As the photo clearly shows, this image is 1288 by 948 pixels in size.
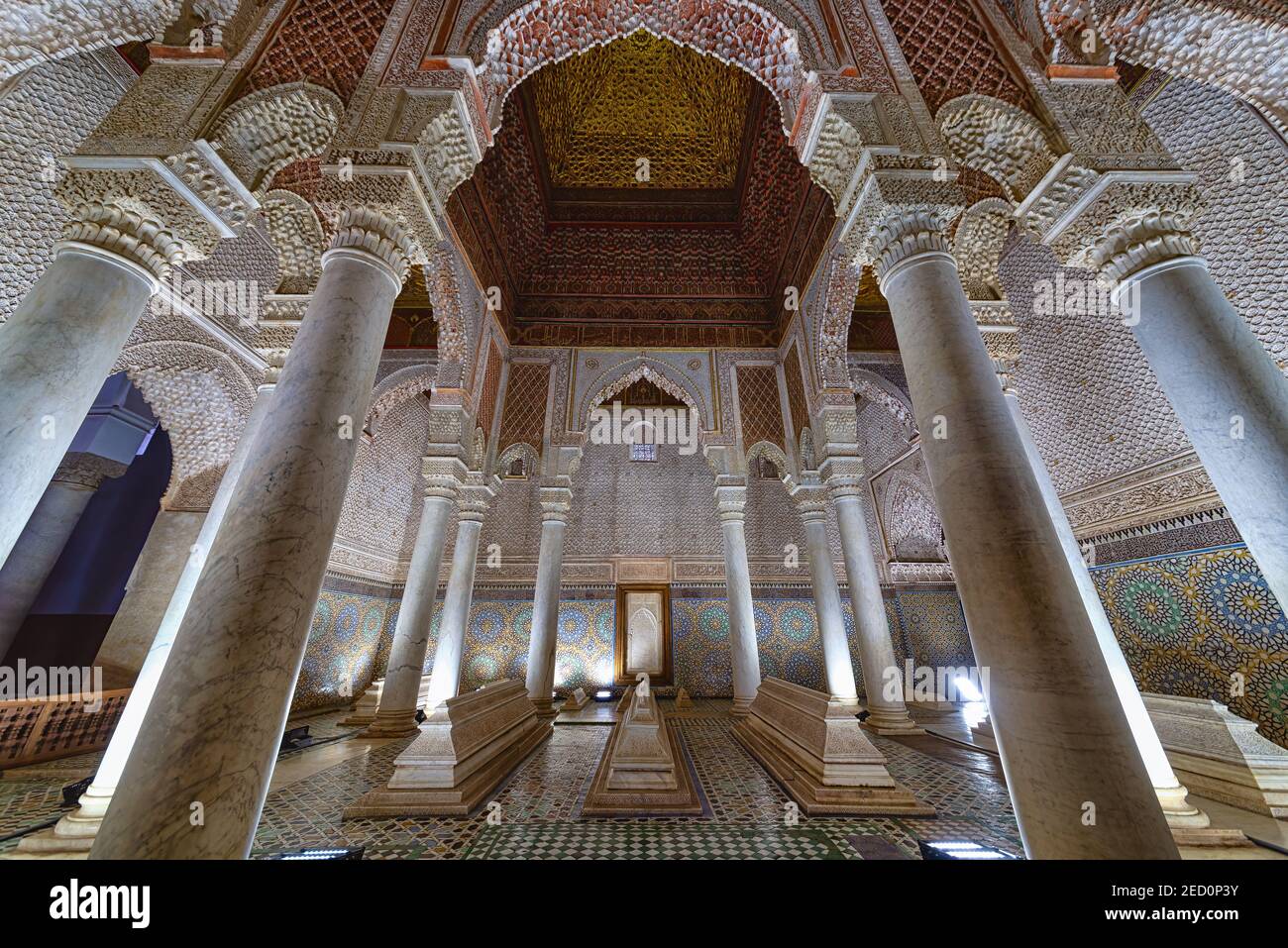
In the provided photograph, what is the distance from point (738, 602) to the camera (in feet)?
19.4

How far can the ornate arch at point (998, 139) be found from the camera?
2629 mm

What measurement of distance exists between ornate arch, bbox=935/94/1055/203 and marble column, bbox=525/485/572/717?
506cm

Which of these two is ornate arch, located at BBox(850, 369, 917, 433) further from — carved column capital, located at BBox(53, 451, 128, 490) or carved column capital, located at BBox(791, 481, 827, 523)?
carved column capital, located at BBox(53, 451, 128, 490)

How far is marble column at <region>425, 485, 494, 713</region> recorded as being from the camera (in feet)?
15.8

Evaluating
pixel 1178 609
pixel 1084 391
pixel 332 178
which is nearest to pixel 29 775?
pixel 332 178

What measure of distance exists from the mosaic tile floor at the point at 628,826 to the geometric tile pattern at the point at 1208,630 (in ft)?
7.15

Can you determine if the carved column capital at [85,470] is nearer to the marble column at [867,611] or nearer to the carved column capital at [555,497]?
the carved column capital at [555,497]

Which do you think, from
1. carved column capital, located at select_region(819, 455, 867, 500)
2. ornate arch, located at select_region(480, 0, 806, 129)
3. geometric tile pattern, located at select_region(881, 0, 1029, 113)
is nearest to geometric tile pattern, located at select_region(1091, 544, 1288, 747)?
carved column capital, located at select_region(819, 455, 867, 500)

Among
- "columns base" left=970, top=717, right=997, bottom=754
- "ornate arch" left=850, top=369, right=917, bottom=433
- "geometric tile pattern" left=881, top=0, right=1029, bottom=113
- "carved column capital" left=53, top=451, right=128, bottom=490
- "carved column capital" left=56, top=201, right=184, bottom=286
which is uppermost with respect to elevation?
"ornate arch" left=850, top=369, right=917, bottom=433

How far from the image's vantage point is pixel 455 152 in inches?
107

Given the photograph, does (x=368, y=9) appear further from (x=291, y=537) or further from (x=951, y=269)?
(x=951, y=269)

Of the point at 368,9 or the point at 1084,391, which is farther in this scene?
the point at 1084,391

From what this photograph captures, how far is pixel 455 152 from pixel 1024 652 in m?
3.57

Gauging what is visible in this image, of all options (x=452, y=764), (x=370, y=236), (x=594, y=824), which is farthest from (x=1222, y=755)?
(x=370, y=236)
